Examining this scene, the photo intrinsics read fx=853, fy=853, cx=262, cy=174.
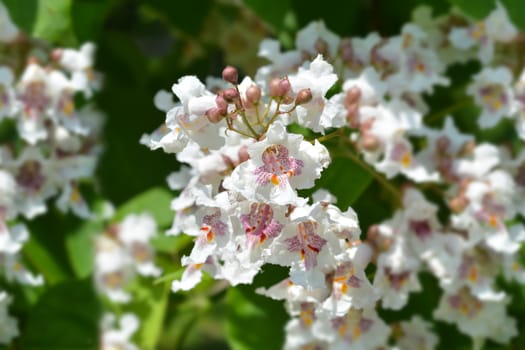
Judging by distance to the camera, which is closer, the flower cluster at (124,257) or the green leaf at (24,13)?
the green leaf at (24,13)

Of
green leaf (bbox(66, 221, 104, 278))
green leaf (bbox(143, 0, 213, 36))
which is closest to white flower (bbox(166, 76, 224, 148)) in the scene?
green leaf (bbox(66, 221, 104, 278))

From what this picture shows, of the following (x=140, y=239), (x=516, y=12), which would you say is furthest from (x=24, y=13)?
(x=516, y=12)

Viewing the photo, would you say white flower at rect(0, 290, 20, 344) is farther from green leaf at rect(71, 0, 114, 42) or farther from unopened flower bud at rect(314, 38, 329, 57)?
unopened flower bud at rect(314, 38, 329, 57)

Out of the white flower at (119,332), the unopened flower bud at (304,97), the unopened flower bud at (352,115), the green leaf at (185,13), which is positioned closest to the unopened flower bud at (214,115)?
the unopened flower bud at (304,97)

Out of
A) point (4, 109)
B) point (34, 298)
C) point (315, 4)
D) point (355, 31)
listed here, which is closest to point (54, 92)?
point (4, 109)

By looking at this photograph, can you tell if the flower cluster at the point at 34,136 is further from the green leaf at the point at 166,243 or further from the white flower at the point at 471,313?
the white flower at the point at 471,313

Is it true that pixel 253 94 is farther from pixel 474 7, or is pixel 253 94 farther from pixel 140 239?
pixel 140 239

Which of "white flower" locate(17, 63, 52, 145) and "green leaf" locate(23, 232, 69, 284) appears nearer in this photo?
"white flower" locate(17, 63, 52, 145)
